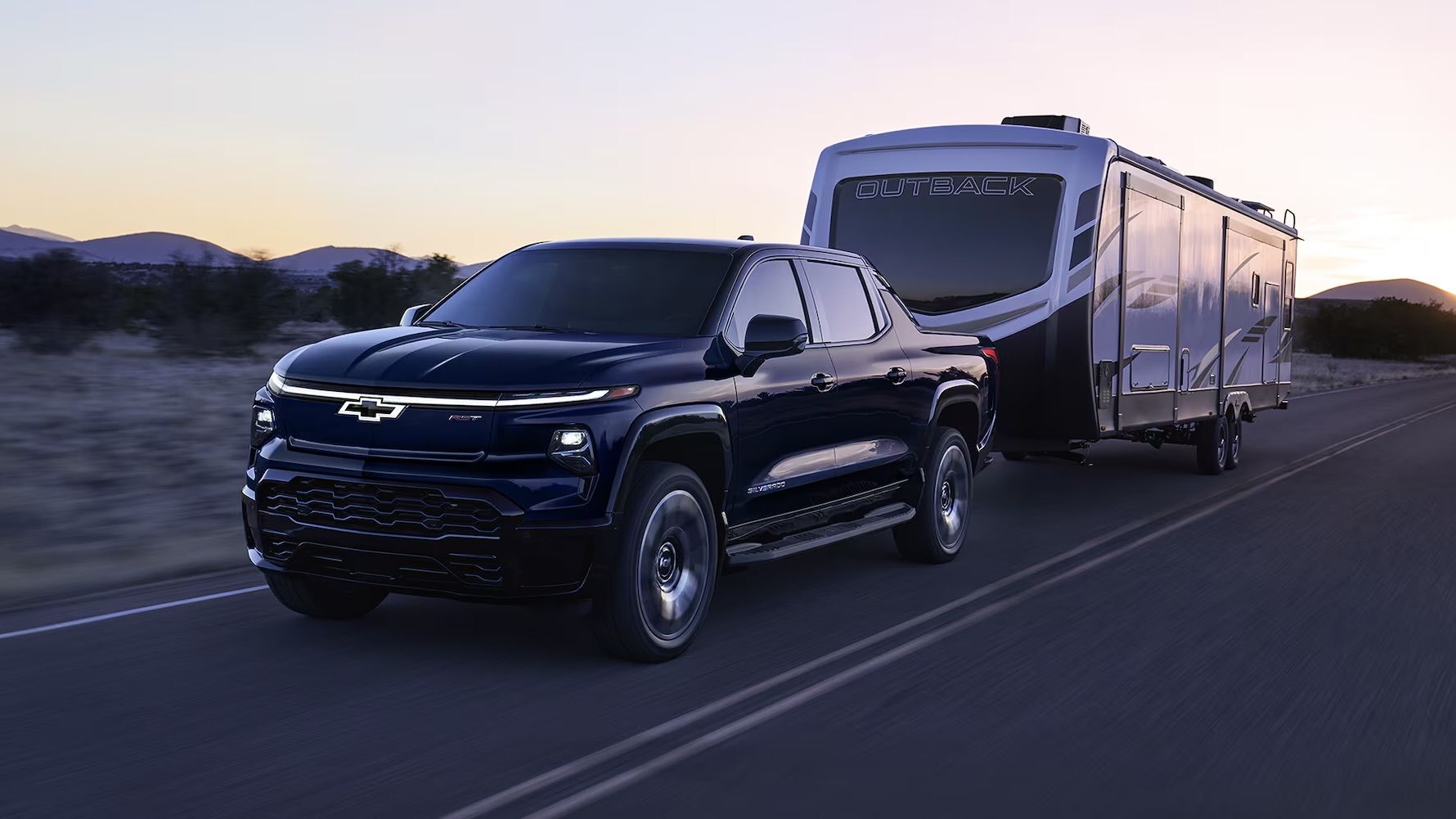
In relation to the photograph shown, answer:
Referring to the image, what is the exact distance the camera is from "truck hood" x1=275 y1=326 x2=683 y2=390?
5.82 m

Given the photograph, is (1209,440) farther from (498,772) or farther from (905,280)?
(498,772)

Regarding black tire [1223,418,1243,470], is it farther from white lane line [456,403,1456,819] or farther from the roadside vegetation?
the roadside vegetation

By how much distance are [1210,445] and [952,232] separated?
548 cm

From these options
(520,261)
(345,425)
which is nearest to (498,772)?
(345,425)

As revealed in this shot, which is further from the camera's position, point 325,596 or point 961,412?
point 961,412

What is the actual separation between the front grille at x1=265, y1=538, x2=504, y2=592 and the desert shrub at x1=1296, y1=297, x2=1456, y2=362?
12302 cm

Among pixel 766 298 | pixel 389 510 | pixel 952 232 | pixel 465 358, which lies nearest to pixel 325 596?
pixel 389 510

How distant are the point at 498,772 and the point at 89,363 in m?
16.7

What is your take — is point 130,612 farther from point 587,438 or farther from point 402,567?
point 587,438

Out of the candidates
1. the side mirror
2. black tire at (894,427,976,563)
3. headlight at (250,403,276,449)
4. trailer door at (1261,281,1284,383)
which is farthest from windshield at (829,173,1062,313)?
trailer door at (1261,281,1284,383)

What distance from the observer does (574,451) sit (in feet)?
19.0

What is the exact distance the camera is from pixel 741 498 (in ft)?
22.8

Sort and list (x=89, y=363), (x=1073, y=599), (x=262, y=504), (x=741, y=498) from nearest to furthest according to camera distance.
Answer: (x=262, y=504) < (x=741, y=498) < (x=1073, y=599) < (x=89, y=363)

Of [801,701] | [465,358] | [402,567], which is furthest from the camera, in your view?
[465,358]
